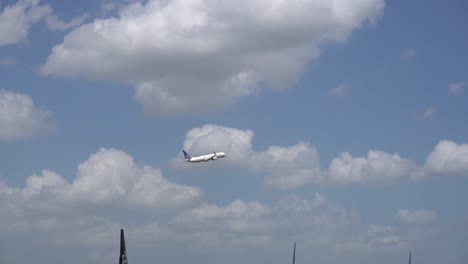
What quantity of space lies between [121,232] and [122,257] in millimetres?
2731

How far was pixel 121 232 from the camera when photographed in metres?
68.8

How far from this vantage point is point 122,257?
68.4 metres
